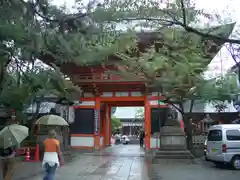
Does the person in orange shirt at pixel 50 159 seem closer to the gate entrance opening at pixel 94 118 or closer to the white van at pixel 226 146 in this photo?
the white van at pixel 226 146

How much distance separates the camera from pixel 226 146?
14484mm

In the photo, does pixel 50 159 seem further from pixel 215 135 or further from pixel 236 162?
pixel 215 135

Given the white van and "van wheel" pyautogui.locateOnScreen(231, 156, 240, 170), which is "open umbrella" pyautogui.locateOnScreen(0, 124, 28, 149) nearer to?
the white van

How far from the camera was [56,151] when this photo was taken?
9.19 metres

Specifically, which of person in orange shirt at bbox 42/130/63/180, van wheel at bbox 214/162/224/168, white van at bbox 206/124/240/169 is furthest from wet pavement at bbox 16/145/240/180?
person in orange shirt at bbox 42/130/63/180

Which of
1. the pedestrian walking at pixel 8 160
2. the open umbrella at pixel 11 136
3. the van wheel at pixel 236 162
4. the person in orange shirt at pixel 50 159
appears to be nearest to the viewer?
the open umbrella at pixel 11 136

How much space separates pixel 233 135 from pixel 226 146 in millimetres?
628

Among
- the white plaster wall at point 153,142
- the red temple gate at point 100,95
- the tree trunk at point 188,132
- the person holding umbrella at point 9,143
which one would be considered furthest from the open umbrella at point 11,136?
the white plaster wall at point 153,142

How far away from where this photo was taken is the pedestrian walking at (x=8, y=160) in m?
9.13

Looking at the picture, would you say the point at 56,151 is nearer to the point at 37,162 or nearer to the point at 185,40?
the point at 185,40

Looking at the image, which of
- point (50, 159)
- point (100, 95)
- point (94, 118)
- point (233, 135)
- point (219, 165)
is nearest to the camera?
point (50, 159)

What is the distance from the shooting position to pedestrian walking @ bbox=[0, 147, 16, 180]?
9.13 m

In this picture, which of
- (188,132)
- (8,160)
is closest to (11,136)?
(8,160)

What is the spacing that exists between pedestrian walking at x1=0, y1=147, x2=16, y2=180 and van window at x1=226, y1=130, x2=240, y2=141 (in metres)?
9.12
